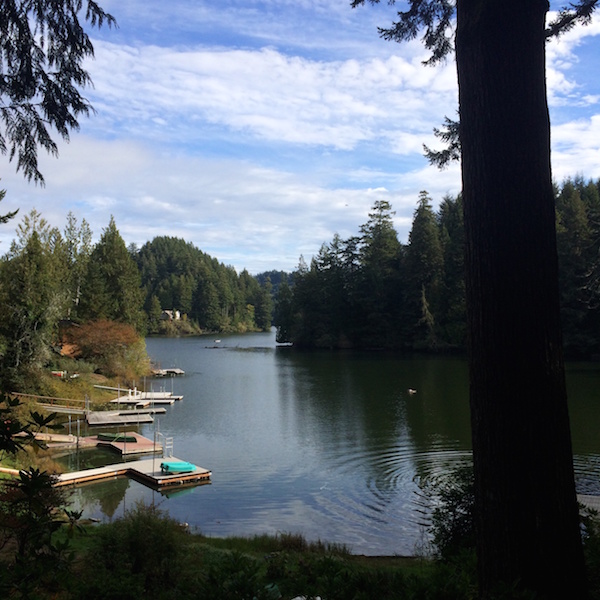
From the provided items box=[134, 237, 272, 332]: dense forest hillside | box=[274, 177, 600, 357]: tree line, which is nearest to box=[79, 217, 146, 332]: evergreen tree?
box=[274, 177, 600, 357]: tree line

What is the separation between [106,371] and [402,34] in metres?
31.9

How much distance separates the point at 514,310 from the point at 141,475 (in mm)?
14395

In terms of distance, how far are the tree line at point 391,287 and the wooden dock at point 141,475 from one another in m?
38.4

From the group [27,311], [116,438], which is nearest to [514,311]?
[116,438]

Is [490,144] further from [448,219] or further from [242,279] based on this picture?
[242,279]

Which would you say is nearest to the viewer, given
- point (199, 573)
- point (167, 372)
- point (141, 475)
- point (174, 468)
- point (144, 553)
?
point (199, 573)

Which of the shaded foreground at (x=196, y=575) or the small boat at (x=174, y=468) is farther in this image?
the small boat at (x=174, y=468)

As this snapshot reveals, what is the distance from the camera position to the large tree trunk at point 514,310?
294 centimetres

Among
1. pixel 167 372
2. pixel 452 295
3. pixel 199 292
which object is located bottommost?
pixel 167 372

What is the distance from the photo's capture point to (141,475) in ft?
51.2

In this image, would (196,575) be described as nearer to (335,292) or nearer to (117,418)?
(117,418)

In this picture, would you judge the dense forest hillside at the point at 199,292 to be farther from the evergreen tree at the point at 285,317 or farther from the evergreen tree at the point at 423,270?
the evergreen tree at the point at 423,270

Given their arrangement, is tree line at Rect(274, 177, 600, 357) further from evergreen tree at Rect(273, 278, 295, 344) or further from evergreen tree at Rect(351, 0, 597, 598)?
evergreen tree at Rect(351, 0, 597, 598)

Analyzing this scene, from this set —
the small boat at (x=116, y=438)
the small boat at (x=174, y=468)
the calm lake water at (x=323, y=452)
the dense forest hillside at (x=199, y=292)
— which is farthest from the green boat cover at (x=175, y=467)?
the dense forest hillside at (x=199, y=292)
